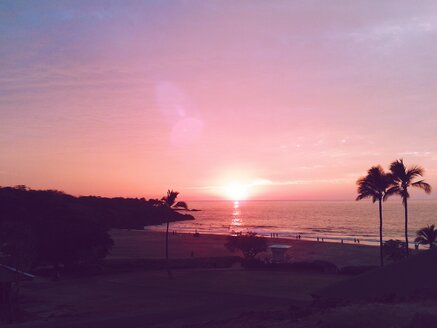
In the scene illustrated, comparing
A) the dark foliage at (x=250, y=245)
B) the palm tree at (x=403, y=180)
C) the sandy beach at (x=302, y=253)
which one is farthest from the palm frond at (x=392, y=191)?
the sandy beach at (x=302, y=253)

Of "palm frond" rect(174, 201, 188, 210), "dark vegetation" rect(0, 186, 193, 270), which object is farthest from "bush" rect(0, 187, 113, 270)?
"palm frond" rect(174, 201, 188, 210)

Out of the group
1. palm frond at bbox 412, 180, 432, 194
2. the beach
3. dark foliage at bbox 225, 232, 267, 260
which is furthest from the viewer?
dark foliage at bbox 225, 232, 267, 260

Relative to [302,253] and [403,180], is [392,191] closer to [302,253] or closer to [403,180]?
[403,180]

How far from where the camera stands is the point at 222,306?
2116cm

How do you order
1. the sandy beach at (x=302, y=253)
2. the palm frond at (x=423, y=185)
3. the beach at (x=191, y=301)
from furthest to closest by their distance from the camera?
1. the sandy beach at (x=302, y=253)
2. the palm frond at (x=423, y=185)
3. the beach at (x=191, y=301)

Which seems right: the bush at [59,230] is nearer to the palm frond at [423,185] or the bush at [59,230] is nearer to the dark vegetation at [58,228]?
the dark vegetation at [58,228]

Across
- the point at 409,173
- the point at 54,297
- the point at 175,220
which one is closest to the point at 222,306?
the point at 54,297

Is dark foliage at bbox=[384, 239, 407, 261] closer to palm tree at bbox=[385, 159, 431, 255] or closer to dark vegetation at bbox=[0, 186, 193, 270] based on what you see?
palm tree at bbox=[385, 159, 431, 255]

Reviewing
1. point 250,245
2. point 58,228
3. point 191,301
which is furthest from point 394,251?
point 58,228

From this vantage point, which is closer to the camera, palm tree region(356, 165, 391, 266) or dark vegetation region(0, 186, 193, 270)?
palm tree region(356, 165, 391, 266)

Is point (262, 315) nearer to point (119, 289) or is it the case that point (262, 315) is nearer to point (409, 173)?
point (119, 289)

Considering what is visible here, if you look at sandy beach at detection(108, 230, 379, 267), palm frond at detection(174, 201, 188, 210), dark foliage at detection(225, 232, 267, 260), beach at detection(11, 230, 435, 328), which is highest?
palm frond at detection(174, 201, 188, 210)

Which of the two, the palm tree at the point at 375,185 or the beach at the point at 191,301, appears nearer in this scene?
the beach at the point at 191,301

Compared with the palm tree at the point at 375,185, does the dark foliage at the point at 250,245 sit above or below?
below
